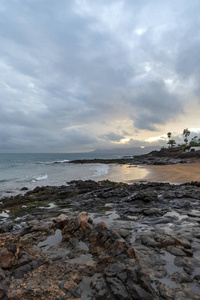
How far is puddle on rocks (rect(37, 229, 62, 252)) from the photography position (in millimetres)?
5550

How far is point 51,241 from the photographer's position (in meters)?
5.87

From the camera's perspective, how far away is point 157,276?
3.95m

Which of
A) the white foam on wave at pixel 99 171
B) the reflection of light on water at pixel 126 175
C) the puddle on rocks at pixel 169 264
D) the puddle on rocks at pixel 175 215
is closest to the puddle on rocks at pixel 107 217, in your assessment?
the puddle on rocks at pixel 175 215

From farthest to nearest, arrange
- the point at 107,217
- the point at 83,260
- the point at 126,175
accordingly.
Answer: the point at 126,175 → the point at 107,217 → the point at 83,260

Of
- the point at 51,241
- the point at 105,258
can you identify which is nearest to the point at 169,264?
the point at 105,258

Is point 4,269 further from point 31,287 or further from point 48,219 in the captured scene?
point 48,219

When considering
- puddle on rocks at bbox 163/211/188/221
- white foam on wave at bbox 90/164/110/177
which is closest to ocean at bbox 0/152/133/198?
white foam on wave at bbox 90/164/110/177

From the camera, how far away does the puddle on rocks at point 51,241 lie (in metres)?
5.55

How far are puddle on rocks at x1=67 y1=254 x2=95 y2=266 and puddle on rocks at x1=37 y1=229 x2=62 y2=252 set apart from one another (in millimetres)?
1234

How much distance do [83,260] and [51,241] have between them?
181cm

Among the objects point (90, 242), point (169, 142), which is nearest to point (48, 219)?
point (90, 242)

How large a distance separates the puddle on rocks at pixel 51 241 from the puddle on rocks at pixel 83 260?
4.05 ft

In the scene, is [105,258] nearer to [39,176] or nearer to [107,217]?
[107,217]

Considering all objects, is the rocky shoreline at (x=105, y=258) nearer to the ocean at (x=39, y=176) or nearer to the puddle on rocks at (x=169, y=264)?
the puddle on rocks at (x=169, y=264)
